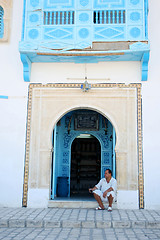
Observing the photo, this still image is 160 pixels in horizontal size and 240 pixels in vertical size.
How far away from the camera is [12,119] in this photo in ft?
21.5

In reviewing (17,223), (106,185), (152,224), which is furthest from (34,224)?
(152,224)

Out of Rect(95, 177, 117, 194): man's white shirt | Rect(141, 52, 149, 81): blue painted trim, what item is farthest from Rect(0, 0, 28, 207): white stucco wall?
Rect(141, 52, 149, 81): blue painted trim

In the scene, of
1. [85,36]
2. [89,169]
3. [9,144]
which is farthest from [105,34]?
[89,169]

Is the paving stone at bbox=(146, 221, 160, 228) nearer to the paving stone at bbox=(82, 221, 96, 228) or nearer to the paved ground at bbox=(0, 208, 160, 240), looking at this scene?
the paved ground at bbox=(0, 208, 160, 240)

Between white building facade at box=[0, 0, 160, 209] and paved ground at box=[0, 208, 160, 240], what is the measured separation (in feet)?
2.22

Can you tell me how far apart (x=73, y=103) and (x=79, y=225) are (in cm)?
274

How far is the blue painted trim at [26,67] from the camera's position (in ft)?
20.8

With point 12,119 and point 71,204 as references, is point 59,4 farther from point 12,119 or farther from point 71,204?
point 71,204

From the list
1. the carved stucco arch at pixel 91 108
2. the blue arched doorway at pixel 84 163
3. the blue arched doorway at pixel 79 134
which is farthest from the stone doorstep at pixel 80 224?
the blue arched doorway at pixel 84 163

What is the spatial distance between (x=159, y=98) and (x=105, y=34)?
6.11ft

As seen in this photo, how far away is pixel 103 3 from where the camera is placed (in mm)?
6457

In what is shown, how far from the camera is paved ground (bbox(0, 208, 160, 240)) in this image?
4359 mm

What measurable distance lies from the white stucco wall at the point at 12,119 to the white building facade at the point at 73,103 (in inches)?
0.8

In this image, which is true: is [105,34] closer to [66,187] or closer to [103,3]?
[103,3]
